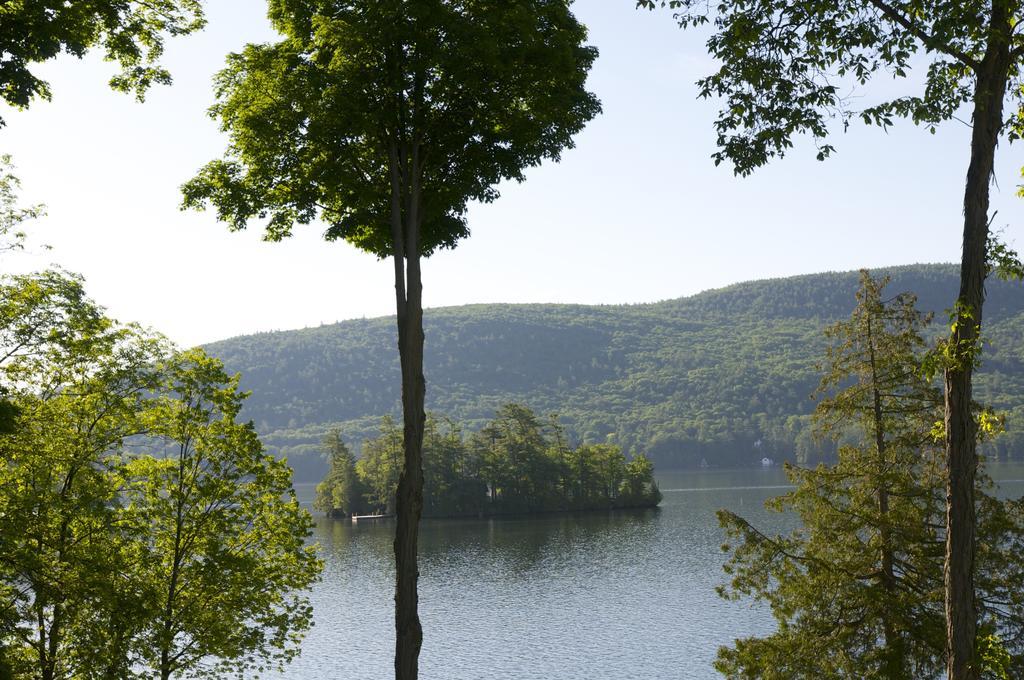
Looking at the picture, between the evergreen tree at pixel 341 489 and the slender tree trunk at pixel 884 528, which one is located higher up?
the slender tree trunk at pixel 884 528

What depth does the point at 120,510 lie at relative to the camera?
19906 mm

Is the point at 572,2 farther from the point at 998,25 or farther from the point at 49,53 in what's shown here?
the point at 49,53

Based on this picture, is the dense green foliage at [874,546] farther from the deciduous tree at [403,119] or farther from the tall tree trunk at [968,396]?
the deciduous tree at [403,119]

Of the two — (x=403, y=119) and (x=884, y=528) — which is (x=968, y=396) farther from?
(x=884, y=528)

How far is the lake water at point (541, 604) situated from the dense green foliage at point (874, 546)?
13694 millimetres

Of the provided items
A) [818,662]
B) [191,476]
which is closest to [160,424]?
[191,476]

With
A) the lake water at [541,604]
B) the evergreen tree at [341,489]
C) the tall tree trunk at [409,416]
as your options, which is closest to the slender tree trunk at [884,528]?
the tall tree trunk at [409,416]

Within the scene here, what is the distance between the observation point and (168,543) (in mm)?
21031

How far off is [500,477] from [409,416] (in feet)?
303

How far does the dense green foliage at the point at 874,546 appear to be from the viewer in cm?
1978

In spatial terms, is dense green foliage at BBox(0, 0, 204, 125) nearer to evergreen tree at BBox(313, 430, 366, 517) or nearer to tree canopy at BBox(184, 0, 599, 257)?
tree canopy at BBox(184, 0, 599, 257)

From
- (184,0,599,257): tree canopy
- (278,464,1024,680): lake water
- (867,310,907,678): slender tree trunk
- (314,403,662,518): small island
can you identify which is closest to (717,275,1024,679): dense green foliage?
(867,310,907,678): slender tree trunk

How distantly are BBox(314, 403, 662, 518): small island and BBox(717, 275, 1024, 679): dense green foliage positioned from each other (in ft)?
258

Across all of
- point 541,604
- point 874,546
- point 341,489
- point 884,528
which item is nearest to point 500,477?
point 341,489
